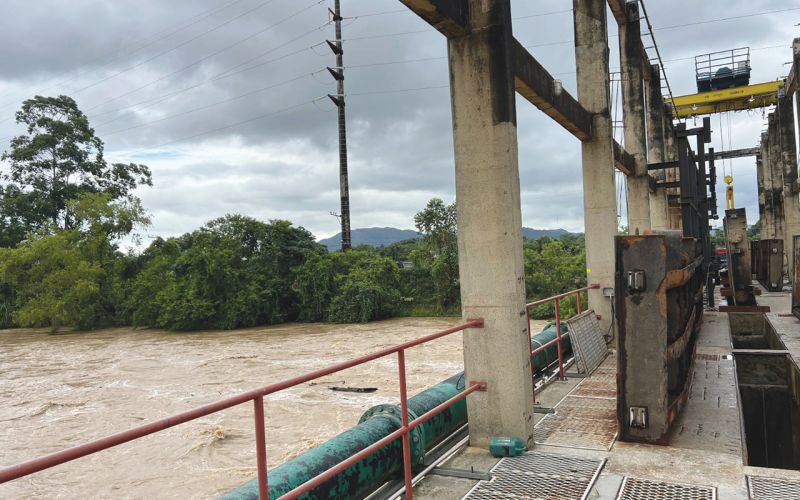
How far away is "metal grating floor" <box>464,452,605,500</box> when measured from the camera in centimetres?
386

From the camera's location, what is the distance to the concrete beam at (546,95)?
6.13 m

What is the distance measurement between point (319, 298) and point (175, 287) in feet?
30.2

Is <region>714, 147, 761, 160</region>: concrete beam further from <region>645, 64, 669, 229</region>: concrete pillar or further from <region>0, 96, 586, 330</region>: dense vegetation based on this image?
<region>645, 64, 669, 229</region>: concrete pillar

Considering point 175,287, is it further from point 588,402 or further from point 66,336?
point 588,402

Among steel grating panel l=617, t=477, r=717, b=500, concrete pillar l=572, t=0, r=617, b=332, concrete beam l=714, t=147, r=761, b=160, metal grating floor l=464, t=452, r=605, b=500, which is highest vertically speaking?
concrete beam l=714, t=147, r=761, b=160

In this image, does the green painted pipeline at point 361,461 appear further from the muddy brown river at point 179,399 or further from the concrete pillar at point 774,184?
the concrete pillar at point 774,184

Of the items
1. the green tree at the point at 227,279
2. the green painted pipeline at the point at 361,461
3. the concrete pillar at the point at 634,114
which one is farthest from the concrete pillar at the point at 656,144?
the green tree at the point at 227,279

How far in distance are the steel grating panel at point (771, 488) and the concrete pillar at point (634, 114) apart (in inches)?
411

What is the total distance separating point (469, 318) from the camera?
16.2 feet

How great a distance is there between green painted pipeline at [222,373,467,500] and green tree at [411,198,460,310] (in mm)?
30208

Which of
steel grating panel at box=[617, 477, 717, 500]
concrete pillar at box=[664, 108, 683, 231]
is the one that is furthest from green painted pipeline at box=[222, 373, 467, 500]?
concrete pillar at box=[664, 108, 683, 231]

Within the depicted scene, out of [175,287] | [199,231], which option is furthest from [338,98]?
[175,287]

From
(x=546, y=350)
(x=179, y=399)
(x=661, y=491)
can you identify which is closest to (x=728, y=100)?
(x=546, y=350)

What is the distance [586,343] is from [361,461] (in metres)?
5.11
